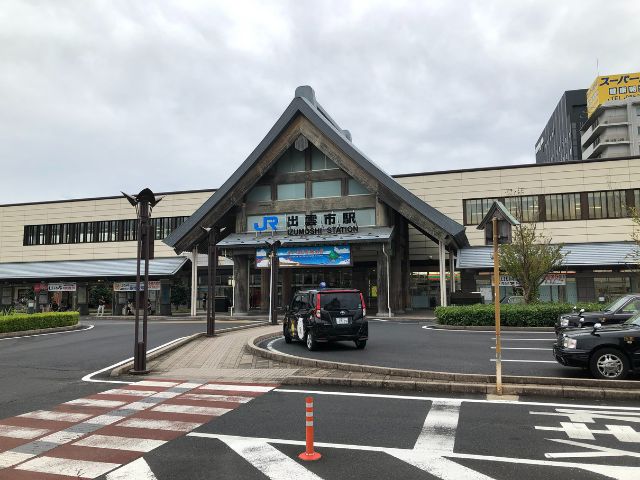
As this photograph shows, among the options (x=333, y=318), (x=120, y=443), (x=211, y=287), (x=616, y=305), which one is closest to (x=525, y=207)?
(x=616, y=305)

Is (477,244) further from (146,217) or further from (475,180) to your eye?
(146,217)

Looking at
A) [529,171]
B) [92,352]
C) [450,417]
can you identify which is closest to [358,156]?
[529,171]

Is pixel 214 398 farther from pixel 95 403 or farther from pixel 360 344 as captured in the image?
pixel 360 344

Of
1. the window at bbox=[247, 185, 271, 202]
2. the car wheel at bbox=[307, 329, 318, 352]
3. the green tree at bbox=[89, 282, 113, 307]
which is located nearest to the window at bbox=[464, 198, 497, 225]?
the window at bbox=[247, 185, 271, 202]

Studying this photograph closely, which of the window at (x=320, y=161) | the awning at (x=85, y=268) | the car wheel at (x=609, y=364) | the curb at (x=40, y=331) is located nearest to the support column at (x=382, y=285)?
the window at (x=320, y=161)

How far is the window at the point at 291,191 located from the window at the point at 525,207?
14616 millimetres

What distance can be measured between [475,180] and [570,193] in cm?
647

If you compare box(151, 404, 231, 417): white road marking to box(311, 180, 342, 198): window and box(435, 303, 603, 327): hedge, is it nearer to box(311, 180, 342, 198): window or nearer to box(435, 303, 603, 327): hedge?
box(435, 303, 603, 327): hedge

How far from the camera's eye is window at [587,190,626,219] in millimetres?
33531

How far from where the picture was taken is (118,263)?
42.4m

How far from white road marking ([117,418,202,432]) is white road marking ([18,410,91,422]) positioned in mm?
890

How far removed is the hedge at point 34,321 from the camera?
2205cm

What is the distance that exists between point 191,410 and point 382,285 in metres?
21.7

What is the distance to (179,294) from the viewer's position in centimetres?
3922
